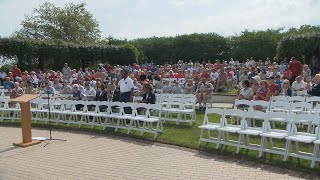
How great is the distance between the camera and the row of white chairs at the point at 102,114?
1168 cm

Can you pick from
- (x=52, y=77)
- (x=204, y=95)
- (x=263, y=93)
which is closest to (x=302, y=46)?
(x=204, y=95)

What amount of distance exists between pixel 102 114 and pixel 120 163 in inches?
174

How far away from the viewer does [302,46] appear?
2684cm

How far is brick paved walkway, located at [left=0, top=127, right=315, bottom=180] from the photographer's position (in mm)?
7605

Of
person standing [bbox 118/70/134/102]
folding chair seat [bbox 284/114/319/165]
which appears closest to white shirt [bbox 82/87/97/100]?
person standing [bbox 118/70/134/102]

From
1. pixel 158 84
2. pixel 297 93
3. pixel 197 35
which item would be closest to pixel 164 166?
pixel 297 93

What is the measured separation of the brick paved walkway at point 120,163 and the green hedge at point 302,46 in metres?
19.0

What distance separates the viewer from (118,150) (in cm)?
992

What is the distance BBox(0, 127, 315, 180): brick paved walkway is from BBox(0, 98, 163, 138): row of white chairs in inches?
35.5

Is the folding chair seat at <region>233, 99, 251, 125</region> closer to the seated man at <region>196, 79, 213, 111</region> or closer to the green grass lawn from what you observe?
the green grass lawn

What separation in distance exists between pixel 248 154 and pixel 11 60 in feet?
84.6

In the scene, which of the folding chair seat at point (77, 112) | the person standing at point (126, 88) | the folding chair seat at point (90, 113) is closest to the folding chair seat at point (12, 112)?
the folding chair seat at point (77, 112)

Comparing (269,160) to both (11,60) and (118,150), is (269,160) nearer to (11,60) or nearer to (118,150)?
(118,150)

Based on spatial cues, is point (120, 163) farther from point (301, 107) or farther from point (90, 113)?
point (301, 107)
